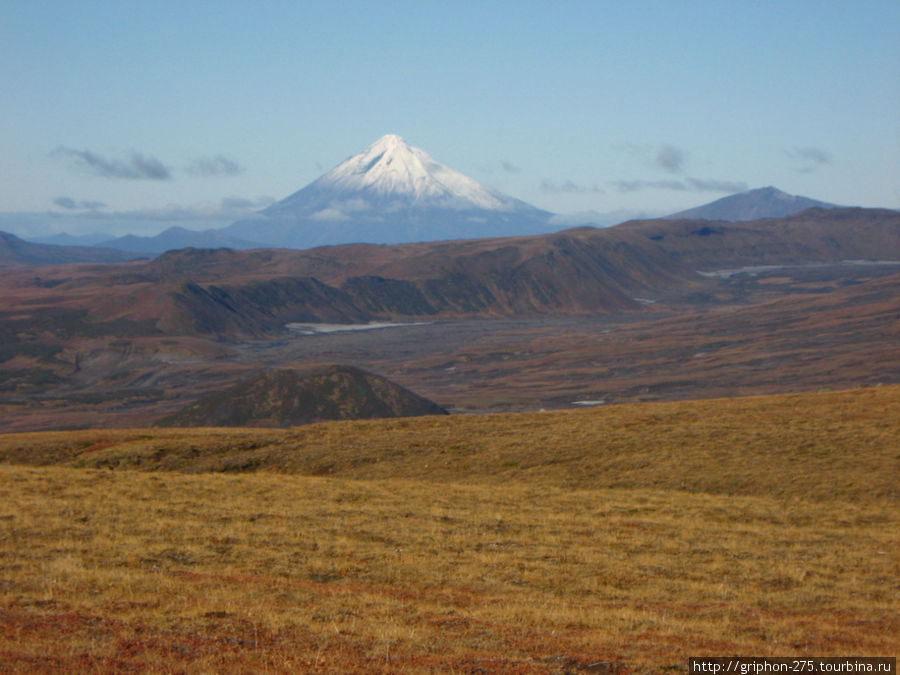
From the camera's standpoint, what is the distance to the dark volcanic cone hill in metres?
55.9

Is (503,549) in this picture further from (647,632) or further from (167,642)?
(167,642)

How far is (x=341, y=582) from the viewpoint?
495 inches

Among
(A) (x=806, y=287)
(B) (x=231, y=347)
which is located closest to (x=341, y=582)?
(B) (x=231, y=347)

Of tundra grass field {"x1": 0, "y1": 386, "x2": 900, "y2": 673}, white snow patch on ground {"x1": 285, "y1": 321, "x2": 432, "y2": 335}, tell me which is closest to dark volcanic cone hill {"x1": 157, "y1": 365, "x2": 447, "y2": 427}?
tundra grass field {"x1": 0, "y1": 386, "x2": 900, "y2": 673}

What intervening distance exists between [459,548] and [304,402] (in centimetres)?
4422

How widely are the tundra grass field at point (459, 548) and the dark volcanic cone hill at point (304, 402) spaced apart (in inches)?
1030

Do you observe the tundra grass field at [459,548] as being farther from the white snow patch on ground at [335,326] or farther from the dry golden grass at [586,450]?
the white snow patch on ground at [335,326]

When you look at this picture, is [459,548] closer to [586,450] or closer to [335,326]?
[586,450]

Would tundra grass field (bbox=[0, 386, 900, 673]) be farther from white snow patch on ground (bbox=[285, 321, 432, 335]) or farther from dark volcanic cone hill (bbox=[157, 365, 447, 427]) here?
white snow patch on ground (bbox=[285, 321, 432, 335])

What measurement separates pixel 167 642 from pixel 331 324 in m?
151

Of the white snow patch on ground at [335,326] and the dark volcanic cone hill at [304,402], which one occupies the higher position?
the white snow patch on ground at [335,326]

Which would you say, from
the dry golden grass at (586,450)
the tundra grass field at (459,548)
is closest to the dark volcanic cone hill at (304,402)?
the dry golden grass at (586,450)

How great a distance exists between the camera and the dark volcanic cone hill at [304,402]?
183ft

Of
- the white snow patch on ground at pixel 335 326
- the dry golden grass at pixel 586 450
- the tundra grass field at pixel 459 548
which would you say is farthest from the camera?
the white snow patch on ground at pixel 335 326
